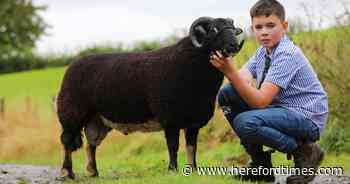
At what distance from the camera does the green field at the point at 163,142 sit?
1372cm

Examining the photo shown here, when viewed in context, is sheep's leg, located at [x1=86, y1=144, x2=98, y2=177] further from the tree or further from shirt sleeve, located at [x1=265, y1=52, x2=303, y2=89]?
the tree

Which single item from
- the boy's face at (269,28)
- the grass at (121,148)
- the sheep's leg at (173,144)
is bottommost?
the grass at (121,148)

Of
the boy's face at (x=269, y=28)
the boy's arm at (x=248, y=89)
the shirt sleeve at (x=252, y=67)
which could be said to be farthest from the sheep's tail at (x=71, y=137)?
the boy's face at (x=269, y=28)

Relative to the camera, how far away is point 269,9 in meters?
9.09

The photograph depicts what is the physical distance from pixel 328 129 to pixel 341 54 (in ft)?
4.95

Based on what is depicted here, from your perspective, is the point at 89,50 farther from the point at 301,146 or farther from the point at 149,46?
the point at 301,146

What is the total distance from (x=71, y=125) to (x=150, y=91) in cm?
182

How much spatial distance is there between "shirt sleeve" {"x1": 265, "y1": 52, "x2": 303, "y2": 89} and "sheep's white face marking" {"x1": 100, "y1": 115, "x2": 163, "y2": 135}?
9.31 ft

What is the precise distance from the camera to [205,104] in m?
10.8

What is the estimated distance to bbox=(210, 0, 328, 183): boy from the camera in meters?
8.88

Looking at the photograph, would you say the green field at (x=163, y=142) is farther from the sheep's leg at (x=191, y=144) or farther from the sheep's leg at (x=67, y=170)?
the sheep's leg at (x=191, y=144)

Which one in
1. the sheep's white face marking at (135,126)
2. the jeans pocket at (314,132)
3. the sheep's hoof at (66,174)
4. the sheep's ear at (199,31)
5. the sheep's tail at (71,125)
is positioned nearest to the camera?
the jeans pocket at (314,132)

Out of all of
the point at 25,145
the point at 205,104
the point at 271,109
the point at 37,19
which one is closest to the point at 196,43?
the point at 205,104

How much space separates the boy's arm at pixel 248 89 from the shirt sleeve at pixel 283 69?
8cm
